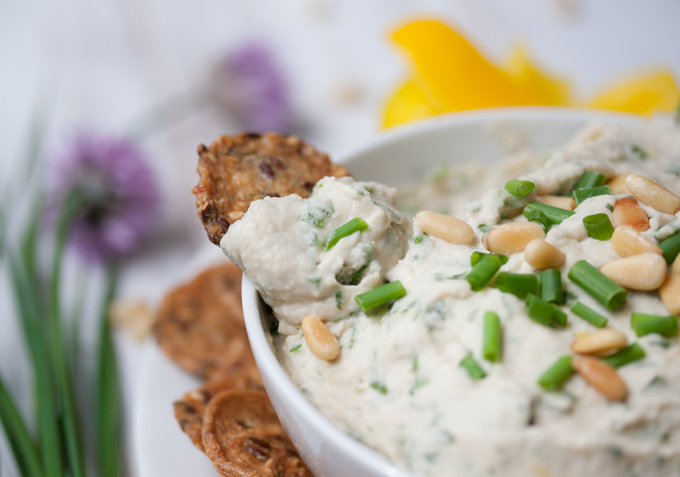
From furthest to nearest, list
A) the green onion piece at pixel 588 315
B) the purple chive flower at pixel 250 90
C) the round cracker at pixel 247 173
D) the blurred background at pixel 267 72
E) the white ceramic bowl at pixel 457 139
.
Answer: the purple chive flower at pixel 250 90 → the blurred background at pixel 267 72 → the white ceramic bowl at pixel 457 139 → the round cracker at pixel 247 173 → the green onion piece at pixel 588 315

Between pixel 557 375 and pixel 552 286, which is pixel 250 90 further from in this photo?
pixel 557 375

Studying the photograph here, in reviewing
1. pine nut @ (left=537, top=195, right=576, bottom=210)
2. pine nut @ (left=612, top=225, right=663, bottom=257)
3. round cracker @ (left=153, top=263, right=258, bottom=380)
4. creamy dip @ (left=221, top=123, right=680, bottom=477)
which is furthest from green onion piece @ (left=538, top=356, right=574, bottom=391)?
round cracker @ (left=153, top=263, right=258, bottom=380)

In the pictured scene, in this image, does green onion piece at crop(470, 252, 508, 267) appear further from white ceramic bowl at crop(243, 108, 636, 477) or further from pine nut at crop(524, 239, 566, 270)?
white ceramic bowl at crop(243, 108, 636, 477)

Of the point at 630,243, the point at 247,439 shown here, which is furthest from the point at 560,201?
the point at 247,439

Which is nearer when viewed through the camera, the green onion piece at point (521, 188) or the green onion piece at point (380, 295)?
the green onion piece at point (380, 295)

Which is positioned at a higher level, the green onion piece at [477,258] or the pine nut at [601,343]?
the green onion piece at [477,258]

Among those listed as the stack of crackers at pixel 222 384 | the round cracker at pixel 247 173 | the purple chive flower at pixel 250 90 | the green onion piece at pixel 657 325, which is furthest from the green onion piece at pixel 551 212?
the purple chive flower at pixel 250 90

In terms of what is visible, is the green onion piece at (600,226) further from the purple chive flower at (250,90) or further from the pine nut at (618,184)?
the purple chive flower at (250,90)

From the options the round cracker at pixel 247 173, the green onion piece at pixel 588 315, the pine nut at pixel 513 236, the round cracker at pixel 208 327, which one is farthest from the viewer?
the round cracker at pixel 208 327
